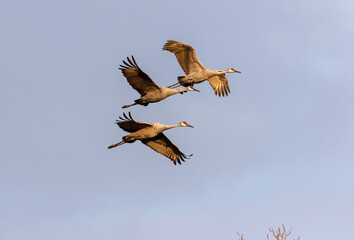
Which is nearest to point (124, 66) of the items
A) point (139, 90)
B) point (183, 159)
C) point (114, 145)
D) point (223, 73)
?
point (139, 90)

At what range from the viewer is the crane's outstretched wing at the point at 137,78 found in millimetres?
23672

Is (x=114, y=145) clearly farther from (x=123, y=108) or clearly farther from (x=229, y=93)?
(x=229, y=93)

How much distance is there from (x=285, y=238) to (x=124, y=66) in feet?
26.9

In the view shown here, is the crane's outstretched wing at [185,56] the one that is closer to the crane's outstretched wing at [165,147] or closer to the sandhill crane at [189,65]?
the sandhill crane at [189,65]

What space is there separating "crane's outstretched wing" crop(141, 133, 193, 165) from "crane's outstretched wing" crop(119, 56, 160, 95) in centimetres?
210

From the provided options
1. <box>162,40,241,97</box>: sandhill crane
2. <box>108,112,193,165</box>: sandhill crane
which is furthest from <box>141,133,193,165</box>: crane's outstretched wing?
<box>162,40,241,97</box>: sandhill crane

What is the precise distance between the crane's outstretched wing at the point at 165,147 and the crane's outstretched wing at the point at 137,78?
2101 millimetres

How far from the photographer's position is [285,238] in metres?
20.3


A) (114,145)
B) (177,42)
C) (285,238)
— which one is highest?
(177,42)

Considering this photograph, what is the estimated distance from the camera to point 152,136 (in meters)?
24.8

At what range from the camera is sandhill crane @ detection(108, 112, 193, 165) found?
79.3 ft

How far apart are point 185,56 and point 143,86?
13.0ft

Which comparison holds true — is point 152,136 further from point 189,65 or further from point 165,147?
point 189,65

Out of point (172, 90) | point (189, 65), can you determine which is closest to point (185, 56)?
point (189, 65)
